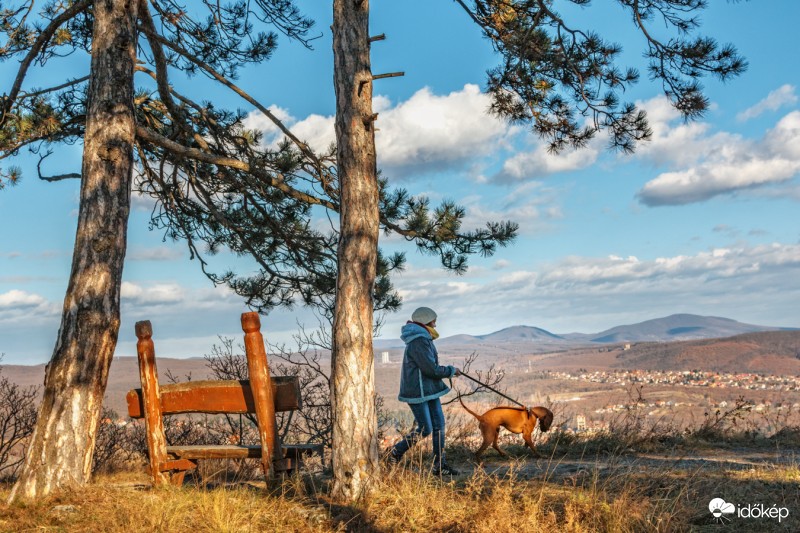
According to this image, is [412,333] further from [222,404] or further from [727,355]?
[727,355]

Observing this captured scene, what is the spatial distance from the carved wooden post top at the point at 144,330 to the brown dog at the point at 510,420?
3.39 meters

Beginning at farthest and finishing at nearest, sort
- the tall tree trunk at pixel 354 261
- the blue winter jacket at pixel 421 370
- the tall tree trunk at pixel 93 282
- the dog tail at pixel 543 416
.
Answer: the dog tail at pixel 543 416 < the blue winter jacket at pixel 421 370 < the tall tree trunk at pixel 93 282 < the tall tree trunk at pixel 354 261

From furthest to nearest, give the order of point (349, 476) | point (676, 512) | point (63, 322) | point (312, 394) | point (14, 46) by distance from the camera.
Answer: point (312, 394) < point (14, 46) < point (63, 322) < point (349, 476) < point (676, 512)

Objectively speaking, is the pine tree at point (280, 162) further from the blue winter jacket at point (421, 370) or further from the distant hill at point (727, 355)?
the distant hill at point (727, 355)

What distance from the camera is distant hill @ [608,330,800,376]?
246 ft

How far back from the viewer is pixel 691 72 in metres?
9.30

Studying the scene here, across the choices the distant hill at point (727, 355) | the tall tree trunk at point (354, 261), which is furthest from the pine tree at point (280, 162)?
the distant hill at point (727, 355)

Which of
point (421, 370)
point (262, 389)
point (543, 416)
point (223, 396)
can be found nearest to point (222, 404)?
point (223, 396)

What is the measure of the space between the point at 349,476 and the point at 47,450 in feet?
9.91

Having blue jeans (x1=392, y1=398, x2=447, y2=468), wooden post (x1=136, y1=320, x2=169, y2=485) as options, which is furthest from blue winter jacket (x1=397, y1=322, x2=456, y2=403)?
wooden post (x1=136, y1=320, x2=169, y2=485)

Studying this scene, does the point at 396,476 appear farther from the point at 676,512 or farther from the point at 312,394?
the point at 312,394

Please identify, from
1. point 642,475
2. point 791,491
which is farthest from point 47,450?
point 791,491

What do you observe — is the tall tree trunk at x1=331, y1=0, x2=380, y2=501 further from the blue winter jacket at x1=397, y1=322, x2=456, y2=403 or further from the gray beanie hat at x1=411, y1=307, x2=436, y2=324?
Result: the gray beanie hat at x1=411, y1=307, x2=436, y2=324

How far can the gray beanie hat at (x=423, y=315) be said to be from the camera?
768cm
